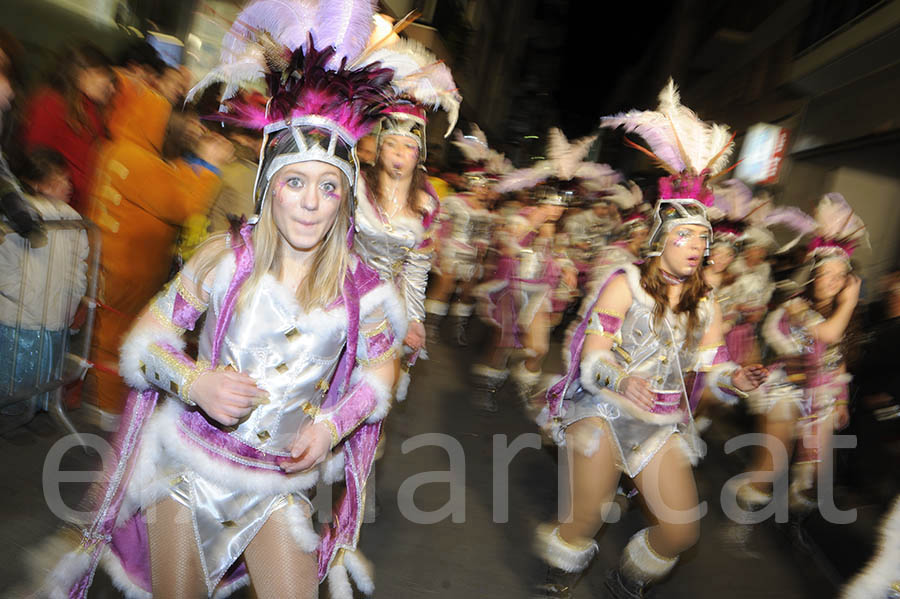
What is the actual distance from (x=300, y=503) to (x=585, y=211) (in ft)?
30.2

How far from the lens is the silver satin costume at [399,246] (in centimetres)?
414

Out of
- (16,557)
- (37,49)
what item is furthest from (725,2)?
(16,557)

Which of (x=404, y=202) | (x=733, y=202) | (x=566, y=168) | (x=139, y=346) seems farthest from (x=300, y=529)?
(x=566, y=168)

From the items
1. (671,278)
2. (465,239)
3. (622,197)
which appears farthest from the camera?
(622,197)

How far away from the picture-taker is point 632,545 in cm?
347

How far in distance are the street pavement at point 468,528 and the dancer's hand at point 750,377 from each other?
1.50 m

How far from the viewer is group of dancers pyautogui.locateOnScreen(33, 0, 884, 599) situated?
212 centimetres

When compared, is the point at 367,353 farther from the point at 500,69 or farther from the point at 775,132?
the point at 500,69

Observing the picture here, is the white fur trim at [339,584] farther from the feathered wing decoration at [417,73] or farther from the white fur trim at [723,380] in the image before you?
the white fur trim at [723,380]

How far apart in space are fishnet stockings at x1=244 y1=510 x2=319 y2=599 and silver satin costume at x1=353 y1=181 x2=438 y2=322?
1.95 metres

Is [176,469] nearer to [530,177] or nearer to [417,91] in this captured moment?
[417,91]

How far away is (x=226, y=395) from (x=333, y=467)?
705mm

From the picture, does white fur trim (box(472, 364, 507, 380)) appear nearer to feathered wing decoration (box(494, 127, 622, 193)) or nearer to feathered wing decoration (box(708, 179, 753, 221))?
feathered wing decoration (box(494, 127, 622, 193))

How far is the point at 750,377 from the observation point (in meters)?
3.23
